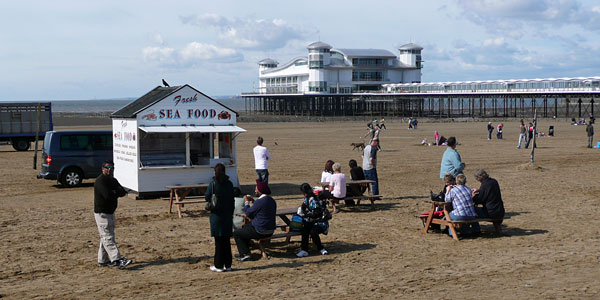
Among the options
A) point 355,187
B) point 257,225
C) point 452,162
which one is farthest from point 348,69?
point 257,225

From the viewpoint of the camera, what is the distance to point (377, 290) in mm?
8047

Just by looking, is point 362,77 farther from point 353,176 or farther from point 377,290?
point 377,290

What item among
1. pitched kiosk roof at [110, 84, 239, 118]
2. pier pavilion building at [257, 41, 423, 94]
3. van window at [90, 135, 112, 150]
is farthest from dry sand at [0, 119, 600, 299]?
pier pavilion building at [257, 41, 423, 94]

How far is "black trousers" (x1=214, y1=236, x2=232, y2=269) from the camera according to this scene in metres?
8.96

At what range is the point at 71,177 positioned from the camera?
18.8 metres

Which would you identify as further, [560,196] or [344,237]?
[560,196]

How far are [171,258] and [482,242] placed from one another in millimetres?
5027

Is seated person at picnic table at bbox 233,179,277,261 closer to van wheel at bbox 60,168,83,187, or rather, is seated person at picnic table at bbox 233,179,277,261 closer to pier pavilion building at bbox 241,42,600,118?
van wheel at bbox 60,168,83,187

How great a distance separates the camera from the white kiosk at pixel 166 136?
16.2 metres

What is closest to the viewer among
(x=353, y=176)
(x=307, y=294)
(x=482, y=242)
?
(x=307, y=294)

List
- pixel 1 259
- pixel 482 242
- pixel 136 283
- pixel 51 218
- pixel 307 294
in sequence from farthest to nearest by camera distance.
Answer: pixel 51 218 < pixel 482 242 < pixel 1 259 < pixel 136 283 < pixel 307 294

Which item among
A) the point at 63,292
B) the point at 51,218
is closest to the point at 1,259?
the point at 63,292

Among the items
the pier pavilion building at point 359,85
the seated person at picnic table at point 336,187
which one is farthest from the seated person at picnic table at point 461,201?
the pier pavilion building at point 359,85

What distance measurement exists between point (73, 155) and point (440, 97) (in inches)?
3479
